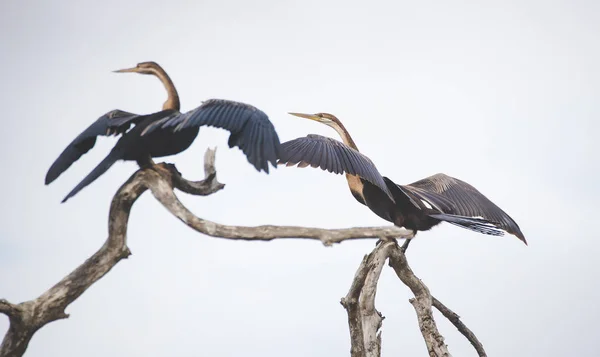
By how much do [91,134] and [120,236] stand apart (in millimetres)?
697

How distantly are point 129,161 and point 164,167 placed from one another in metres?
0.23

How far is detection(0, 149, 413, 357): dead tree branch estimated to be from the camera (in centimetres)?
494

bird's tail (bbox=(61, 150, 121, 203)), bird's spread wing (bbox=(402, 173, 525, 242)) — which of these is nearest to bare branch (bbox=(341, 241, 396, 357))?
bird's spread wing (bbox=(402, 173, 525, 242))

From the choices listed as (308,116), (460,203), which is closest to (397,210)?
(460,203)

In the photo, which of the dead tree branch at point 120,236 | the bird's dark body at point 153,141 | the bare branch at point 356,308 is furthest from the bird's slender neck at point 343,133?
the dead tree branch at point 120,236

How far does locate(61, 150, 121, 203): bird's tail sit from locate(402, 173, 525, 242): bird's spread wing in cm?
305

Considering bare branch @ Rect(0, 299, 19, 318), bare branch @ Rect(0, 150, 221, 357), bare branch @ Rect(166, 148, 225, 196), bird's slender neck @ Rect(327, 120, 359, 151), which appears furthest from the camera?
bird's slender neck @ Rect(327, 120, 359, 151)

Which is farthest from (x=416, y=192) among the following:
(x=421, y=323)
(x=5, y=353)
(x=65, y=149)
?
(x=5, y=353)

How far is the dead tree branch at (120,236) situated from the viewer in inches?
195

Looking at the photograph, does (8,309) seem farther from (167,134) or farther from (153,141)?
(167,134)

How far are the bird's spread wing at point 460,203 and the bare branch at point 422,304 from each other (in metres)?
0.63

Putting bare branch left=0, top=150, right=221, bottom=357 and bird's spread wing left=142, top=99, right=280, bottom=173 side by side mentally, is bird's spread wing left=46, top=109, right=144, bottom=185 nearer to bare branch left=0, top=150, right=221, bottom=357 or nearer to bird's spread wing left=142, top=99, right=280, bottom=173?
bird's spread wing left=142, top=99, right=280, bottom=173

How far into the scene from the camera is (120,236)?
16.9 ft

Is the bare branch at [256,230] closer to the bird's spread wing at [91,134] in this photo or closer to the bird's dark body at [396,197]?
the bird's spread wing at [91,134]
